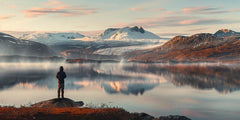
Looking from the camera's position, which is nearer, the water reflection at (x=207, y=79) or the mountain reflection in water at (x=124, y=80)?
the mountain reflection in water at (x=124, y=80)

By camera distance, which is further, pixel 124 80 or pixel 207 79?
pixel 207 79

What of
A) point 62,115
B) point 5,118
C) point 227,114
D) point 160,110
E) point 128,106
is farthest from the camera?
point 128,106

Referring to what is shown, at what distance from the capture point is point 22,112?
23.2 metres

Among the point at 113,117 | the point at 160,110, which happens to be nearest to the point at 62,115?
the point at 113,117

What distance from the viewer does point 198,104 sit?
38.4 m

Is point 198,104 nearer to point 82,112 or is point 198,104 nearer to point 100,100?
point 100,100

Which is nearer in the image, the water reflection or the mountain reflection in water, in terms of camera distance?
the mountain reflection in water

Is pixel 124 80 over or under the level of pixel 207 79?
under

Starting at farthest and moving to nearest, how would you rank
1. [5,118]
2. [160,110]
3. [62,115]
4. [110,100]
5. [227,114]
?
1. [110,100]
2. [160,110]
3. [227,114]
4. [62,115]
5. [5,118]

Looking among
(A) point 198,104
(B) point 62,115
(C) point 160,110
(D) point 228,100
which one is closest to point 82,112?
(B) point 62,115

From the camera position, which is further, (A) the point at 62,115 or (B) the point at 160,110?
(B) the point at 160,110

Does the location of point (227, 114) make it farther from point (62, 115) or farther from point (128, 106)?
point (62, 115)

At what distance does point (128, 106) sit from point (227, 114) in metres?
11.9

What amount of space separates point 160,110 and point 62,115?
13.9m
